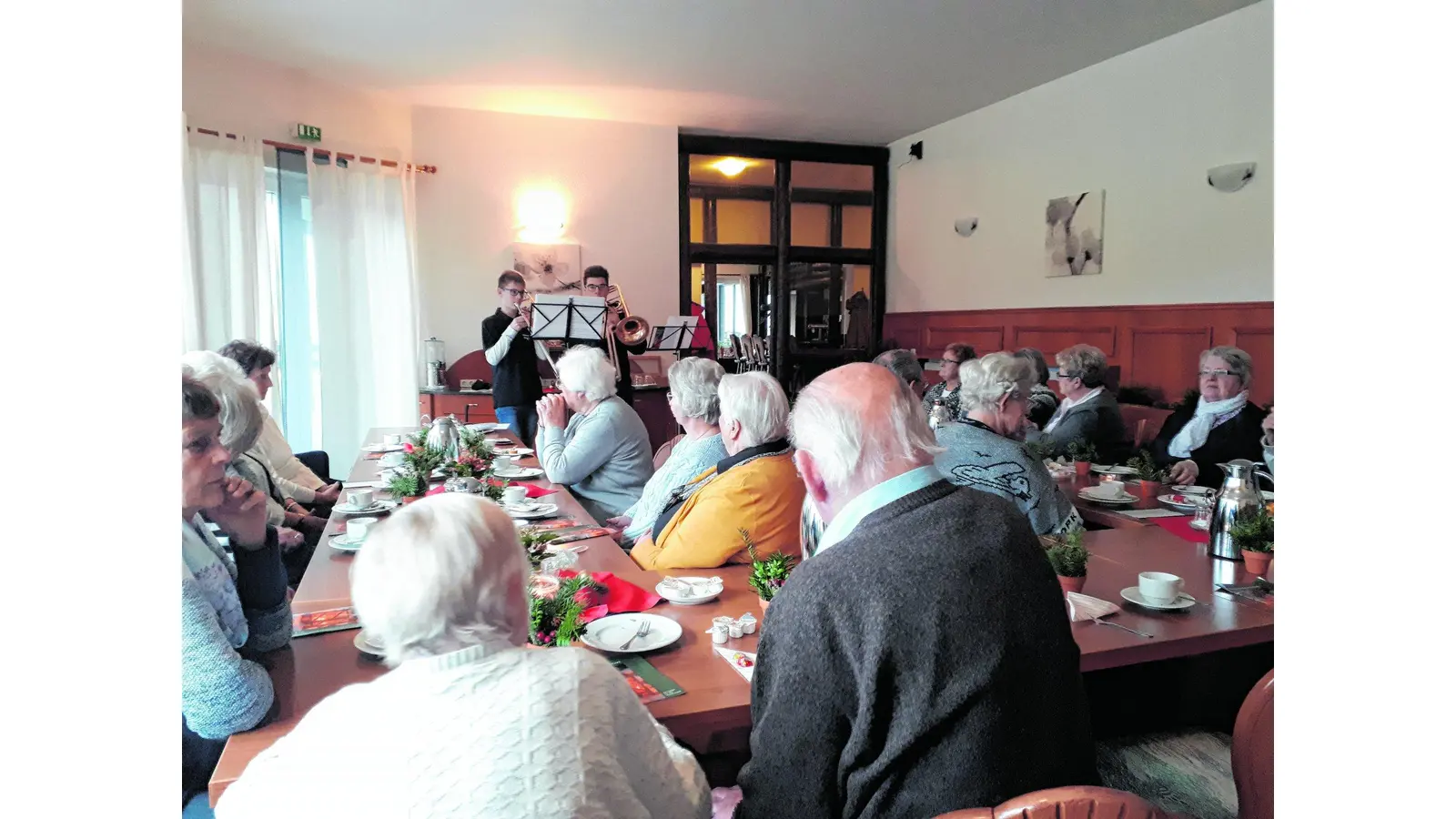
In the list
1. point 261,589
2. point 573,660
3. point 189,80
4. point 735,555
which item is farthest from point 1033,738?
point 189,80

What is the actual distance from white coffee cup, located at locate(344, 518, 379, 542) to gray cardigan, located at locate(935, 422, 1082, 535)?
154cm

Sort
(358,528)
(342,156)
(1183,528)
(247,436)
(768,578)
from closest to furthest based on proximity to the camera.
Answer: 1. (768,578)
2. (247,436)
3. (358,528)
4. (1183,528)
5. (342,156)

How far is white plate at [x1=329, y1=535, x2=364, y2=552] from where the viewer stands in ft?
7.14

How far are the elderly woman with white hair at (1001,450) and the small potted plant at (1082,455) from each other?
100 cm

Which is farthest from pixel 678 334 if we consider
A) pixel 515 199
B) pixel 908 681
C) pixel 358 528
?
pixel 908 681

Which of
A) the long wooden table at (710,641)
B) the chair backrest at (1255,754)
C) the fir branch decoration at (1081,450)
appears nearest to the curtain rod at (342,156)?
the long wooden table at (710,641)

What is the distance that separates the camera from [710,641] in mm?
1555

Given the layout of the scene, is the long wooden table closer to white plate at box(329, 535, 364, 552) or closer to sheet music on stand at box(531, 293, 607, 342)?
white plate at box(329, 535, 364, 552)

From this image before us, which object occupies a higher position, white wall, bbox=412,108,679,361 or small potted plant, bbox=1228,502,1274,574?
white wall, bbox=412,108,679,361

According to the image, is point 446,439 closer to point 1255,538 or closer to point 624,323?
point 1255,538

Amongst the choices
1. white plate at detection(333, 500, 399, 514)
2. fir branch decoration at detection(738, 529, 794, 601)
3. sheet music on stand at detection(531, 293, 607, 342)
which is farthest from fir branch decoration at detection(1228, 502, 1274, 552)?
sheet music on stand at detection(531, 293, 607, 342)

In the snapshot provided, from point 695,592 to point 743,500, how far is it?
326 millimetres
